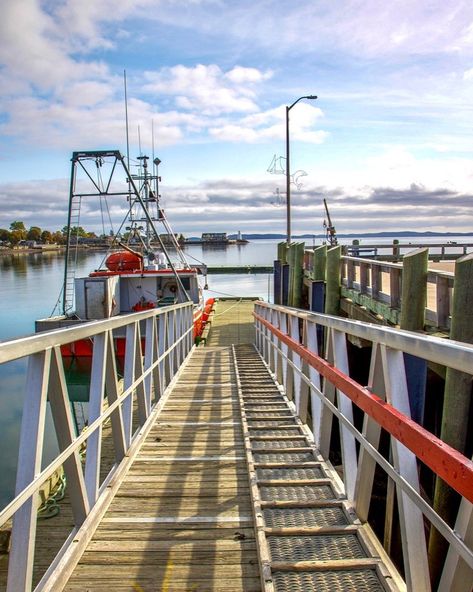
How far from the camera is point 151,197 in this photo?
21281 millimetres

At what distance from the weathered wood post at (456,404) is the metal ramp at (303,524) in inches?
56.5

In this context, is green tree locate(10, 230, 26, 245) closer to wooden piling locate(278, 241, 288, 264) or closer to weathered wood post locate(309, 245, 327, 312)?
wooden piling locate(278, 241, 288, 264)

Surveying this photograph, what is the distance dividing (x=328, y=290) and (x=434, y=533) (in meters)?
8.01

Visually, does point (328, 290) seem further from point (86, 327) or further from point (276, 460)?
point (86, 327)

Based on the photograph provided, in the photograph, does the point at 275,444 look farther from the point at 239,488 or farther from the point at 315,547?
the point at 315,547

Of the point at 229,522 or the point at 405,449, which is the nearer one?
the point at 405,449

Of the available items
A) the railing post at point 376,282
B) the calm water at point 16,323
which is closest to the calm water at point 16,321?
the calm water at point 16,323

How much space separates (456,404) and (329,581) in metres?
3.13

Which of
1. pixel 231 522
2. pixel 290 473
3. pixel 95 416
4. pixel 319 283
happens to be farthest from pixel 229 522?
pixel 319 283

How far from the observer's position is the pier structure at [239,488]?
2.08 meters

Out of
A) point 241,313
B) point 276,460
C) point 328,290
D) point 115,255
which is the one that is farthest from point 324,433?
point 241,313

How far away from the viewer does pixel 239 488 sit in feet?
12.3

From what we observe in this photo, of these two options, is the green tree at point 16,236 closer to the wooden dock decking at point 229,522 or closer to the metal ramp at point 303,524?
the wooden dock decking at point 229,522

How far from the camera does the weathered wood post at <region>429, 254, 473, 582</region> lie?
4.82m
